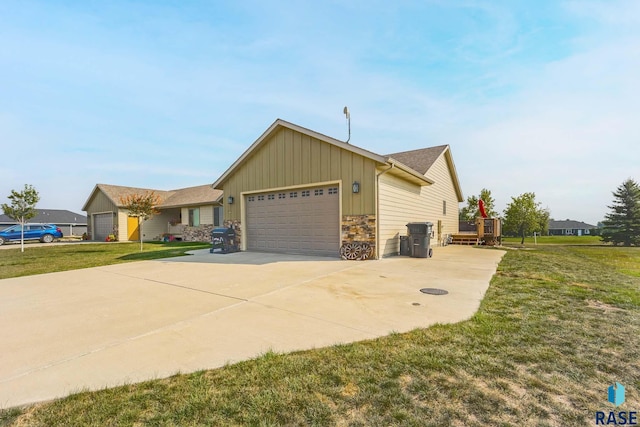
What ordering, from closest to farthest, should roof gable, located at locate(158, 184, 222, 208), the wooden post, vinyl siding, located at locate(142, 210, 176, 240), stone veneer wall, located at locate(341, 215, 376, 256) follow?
stone veneer wall, located at locate(341, 215, 376, 256) < the wooden post < roof gable, located at locate(158, 184, 222, 208) < vinyl siding, located at locate(142, 210, 176, 240)

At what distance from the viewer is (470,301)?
4434 mm

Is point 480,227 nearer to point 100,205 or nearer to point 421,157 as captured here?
point 421,157

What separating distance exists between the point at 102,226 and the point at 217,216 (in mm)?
12299

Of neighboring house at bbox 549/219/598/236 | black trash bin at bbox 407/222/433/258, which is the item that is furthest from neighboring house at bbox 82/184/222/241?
neighboring house at bbox 549/219/598/236

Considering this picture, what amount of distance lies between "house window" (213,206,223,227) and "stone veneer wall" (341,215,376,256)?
12.4 metres

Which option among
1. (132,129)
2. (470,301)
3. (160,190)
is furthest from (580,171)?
(160,190)

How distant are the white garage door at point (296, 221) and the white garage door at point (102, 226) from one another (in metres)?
17.6

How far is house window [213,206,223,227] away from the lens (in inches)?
765

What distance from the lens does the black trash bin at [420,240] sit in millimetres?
9719

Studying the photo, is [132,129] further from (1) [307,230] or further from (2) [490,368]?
(2) [490,368]

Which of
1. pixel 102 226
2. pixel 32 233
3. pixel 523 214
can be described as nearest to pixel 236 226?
pixel 102 226

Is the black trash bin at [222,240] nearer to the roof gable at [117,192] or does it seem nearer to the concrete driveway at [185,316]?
the concrete driveway at [185,316]

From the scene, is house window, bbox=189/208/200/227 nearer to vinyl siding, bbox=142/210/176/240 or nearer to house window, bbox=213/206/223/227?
house window, bbox=213/206/223/227

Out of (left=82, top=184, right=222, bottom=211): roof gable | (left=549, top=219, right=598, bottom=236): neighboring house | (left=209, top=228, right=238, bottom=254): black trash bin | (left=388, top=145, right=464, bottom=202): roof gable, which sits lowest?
(left=549, top=219, right=598, bottom=236): neighboring house
